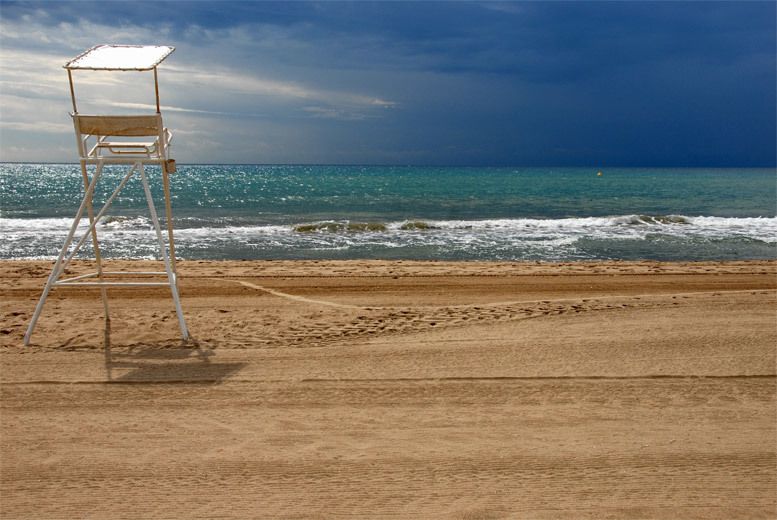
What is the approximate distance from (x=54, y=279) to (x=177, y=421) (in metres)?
2.40

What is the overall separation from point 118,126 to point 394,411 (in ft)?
11.4

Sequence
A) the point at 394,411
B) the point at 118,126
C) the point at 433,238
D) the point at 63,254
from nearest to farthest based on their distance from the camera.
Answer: the point at 394,411 → the point at 118,126 → the point at 63,254 → the point at 433,238

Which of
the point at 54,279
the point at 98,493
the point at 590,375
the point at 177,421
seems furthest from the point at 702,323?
the point at 54,279

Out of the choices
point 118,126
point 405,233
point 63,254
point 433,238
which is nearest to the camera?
point 118,126

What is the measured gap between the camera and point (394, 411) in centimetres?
Result: 412

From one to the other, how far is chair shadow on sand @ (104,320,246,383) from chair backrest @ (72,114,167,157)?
6.47ft

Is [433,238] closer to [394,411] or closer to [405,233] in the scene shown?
[405,233]

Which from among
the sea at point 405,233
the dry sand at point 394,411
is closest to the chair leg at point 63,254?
the dry sand at point 394,411

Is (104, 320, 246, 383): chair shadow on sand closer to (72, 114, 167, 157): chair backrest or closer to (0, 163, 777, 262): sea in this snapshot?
(72, 114, 167, 157): chair backrest

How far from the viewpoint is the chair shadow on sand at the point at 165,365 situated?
4633mm

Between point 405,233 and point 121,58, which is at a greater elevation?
point 121,58

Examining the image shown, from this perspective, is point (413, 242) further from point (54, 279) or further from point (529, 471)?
point (529, 471)

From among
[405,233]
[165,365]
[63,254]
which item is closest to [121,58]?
[63,254]

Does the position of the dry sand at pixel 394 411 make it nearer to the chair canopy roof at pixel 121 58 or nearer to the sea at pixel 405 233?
the chair canopy roof at pixel 121 58
